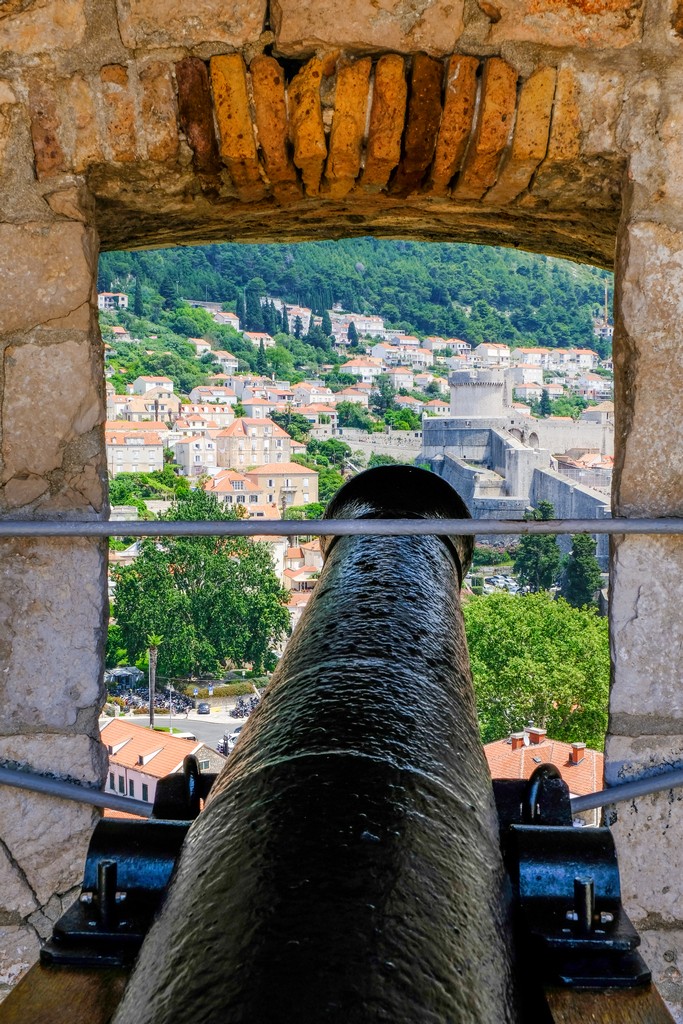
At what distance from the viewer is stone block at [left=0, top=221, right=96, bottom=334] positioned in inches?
73.5

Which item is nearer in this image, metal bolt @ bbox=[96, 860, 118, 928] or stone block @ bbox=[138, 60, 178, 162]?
metal bolt @ bbox=[96, 860, 118, 928]

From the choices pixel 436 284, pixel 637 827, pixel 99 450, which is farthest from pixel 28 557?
pixel 436 284

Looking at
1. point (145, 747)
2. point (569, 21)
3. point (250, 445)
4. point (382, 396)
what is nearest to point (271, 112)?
point (569, 21)

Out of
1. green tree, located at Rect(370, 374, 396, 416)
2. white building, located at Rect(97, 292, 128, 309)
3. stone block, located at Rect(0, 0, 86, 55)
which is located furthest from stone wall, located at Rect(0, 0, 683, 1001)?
white building, located at Rect(97, 292, 128, 309)

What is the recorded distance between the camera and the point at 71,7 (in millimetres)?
1833

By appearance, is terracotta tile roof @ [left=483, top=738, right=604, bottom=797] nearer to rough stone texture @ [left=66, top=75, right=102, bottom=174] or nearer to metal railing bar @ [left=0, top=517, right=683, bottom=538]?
metal railing bar @ [left=0, top=517, right=683, bottom=538]

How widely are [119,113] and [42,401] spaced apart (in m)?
0.54

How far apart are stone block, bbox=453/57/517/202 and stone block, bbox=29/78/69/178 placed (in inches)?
29.9

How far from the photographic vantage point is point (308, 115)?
1840 millimetres

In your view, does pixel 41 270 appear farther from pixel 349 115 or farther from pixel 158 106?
pixel 349 115

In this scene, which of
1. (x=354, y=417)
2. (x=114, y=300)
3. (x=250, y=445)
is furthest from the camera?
(x=114, y=300)

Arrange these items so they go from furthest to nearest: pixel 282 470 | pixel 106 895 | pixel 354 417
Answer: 1. pixel 354 417
2. pixel 282 470
3. pixel 106 895

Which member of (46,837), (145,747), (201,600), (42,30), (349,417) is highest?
(42,30)

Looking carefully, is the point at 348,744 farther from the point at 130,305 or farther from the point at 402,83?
the point at 130,305
